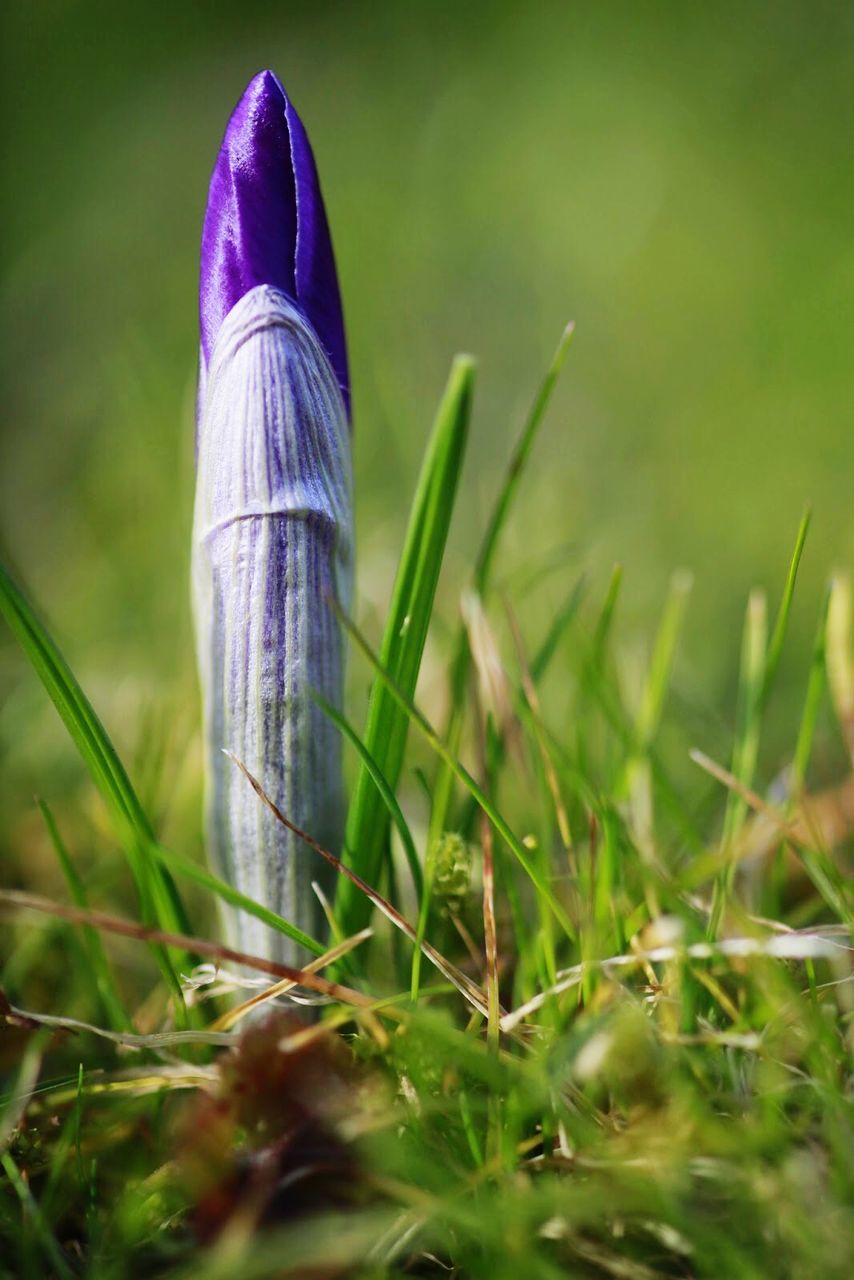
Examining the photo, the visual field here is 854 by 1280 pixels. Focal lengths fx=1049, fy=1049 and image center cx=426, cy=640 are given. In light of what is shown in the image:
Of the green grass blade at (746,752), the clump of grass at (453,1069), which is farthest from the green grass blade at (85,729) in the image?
the green grass blade at (746,752)

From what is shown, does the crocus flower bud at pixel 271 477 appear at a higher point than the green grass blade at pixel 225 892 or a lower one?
higher

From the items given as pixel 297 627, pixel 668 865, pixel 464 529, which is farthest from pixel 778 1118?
pixel 464 529

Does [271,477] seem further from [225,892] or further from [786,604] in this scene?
[786,604]

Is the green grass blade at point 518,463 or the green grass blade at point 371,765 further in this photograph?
the green grass blade at point 518,463

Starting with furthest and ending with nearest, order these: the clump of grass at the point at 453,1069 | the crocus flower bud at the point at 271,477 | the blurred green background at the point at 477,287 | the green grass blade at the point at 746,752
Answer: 1. the blurred green background at the point at 477,287
2. the green grass blade at the point at 746,752
3. the crocus flower bud at the point at 271,477
4. the clump of grass at the point at 453,1069

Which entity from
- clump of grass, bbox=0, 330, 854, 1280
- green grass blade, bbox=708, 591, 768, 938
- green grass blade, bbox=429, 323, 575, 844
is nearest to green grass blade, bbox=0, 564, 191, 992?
clump of grass, bbox=0, 330, 854, 1280

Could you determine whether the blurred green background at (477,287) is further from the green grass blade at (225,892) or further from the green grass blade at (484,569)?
the green grass blade at (225,892)
